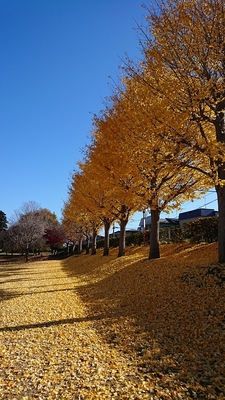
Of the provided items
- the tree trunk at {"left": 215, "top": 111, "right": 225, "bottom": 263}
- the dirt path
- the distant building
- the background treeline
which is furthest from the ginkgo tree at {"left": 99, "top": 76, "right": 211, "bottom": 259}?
the distant building

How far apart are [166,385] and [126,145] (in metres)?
7.30

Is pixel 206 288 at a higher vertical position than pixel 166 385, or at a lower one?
higher

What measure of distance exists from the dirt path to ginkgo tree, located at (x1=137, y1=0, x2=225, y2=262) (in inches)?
181

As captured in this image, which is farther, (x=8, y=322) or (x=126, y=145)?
(x=126, y=145)

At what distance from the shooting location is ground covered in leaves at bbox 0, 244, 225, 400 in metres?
3.46

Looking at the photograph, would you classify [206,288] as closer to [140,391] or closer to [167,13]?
[140,391]

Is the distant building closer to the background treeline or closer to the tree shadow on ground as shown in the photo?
the background treeline

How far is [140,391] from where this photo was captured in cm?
333

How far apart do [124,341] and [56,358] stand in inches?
46.2

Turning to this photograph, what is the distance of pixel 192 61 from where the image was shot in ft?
24.7

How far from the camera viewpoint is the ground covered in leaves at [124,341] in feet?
11.4

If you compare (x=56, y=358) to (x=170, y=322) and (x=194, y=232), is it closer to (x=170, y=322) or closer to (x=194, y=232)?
(x=170, y=322)

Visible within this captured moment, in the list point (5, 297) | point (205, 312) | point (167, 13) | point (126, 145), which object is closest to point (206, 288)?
point (205, 312)

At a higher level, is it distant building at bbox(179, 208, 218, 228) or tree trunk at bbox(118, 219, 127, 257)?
distant building at bbox(179, 208, 218, 228)
